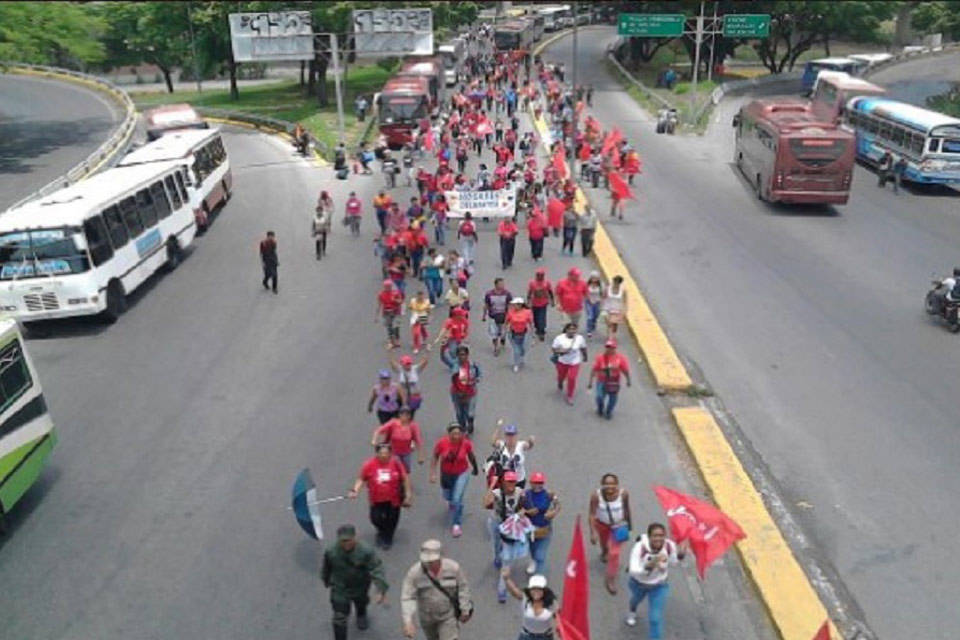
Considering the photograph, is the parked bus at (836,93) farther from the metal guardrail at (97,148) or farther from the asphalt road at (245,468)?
the metal guardrail at (97,148)

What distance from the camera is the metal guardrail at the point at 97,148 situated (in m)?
29.4

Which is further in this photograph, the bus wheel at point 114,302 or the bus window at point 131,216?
the bus window at point 131,216

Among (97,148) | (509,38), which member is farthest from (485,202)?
(509,38)

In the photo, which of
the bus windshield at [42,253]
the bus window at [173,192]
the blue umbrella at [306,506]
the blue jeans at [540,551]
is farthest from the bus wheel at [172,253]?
the blue jeans at [540,551]

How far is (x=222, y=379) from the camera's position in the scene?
47.9 ft

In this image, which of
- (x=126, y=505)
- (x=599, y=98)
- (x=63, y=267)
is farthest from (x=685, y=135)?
(x=126, y=505)

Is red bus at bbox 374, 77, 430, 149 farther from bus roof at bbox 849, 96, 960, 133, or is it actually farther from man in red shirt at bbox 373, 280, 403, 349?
man in red shirt at bbox 373, 280, 403, 349

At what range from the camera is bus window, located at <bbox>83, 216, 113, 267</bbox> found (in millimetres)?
17375

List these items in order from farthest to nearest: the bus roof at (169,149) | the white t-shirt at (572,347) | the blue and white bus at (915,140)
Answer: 1. the blue and white bus at (915,140)
2. the bus roof at (169,149)
3. the white t-shirt at (572,347)

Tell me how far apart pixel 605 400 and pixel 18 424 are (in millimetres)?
7652

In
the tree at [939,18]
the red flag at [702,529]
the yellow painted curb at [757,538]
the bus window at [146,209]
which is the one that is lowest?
the yellow painted curb at [757,538]

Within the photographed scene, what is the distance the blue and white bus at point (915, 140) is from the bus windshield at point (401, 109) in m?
18.3

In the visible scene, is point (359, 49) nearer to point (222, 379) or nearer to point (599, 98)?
point (599, 98)

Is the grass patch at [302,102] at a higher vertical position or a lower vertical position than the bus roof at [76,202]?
lower
